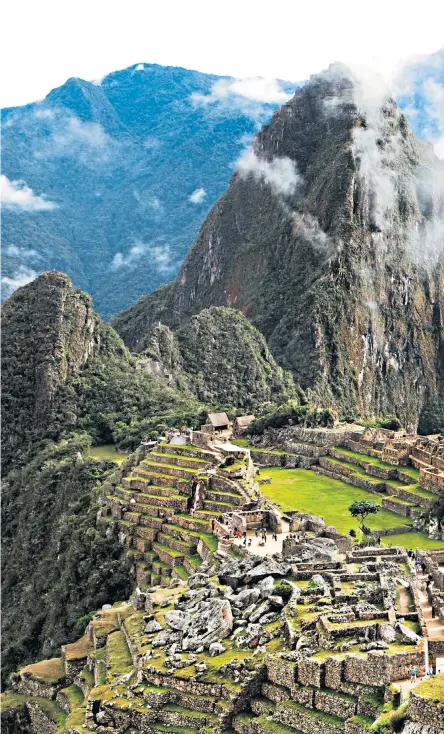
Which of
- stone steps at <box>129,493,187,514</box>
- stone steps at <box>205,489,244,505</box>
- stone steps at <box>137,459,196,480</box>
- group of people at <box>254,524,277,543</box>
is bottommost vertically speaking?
group of people at <box>254,524,277,543</box>

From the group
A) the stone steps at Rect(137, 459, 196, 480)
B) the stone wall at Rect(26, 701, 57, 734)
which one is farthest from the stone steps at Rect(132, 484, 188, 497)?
the stone wall at Rect(26, 701, 57, 734)

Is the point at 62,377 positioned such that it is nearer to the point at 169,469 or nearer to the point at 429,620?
the point at 169,469

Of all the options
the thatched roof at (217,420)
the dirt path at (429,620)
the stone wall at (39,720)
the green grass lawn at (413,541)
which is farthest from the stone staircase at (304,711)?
the thatched roof at (217,420)

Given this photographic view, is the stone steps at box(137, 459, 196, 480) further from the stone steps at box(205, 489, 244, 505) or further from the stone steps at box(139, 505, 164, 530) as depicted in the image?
the stone steps at box(205, 489, 244, 505)

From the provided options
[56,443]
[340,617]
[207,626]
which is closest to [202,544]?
[207,626]

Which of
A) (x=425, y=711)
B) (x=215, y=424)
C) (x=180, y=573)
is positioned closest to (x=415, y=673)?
(x=425, y=711)

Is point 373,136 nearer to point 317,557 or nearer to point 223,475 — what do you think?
point 223,475

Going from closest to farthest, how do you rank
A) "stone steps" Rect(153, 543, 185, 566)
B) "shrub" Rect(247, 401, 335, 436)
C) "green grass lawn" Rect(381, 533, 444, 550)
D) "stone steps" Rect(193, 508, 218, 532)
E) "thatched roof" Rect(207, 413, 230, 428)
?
"stone steps" Rect(153, 543, 185, 566), "green grass lawn" Rect(381, 533, 444, 550), "stone steps" Rect(193, 508, 218, 532), "thatched roof" Rect(207, 413, 230, 428), "shrub" Rect(247, 401, 335, 436)
